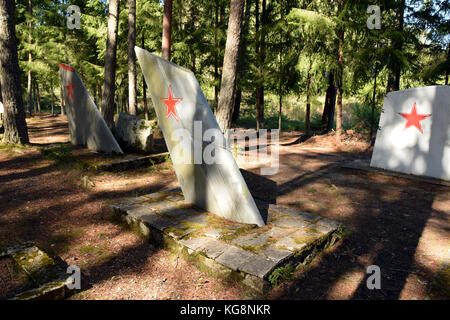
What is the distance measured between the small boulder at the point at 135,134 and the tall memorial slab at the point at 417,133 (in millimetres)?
6438

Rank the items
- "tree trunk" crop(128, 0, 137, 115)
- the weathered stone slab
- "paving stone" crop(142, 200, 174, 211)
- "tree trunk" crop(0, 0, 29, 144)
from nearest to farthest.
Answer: the weathered stone slab → "paving stone" crop(142, 200, 174, 211) → "tree trunk" crop(0, 0, 29, 144) → "tree trunk" crop(128, 0, 137, 115)

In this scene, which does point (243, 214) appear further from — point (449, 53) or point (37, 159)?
point (449, 53)

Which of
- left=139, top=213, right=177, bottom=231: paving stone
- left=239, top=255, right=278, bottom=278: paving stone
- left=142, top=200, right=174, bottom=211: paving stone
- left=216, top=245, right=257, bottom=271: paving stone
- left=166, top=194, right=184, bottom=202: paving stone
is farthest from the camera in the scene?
left=166, top=194, right=184, bottom=202: paving stone

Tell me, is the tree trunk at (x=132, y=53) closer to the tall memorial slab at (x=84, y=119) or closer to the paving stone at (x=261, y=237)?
the tall memorial slab at (x=84, y=119)

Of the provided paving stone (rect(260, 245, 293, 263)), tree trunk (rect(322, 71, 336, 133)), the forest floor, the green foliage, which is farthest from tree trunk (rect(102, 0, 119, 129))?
tree trunk (rect(322, 71, 336, 133))

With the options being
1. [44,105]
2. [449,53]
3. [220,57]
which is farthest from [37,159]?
[44,105]

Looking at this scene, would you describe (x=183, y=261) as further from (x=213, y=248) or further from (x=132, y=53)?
(x=132, y=53)

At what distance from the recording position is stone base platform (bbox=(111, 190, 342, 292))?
309 centimetres

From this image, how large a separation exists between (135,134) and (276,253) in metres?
6.41

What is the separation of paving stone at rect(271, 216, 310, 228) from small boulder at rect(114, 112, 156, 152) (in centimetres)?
544

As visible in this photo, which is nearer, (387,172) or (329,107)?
(387,172)

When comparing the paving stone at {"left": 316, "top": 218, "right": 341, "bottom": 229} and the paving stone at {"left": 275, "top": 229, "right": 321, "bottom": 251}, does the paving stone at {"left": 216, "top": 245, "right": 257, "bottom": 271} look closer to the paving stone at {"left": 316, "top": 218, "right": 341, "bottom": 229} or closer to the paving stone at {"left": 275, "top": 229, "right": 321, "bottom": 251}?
the paving stone at {"left": 275, "top": 229, "right": 321, "bottom": 251}

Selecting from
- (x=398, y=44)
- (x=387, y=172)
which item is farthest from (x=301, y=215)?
(x=398, y=44)

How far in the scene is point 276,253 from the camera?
3.24 meters
